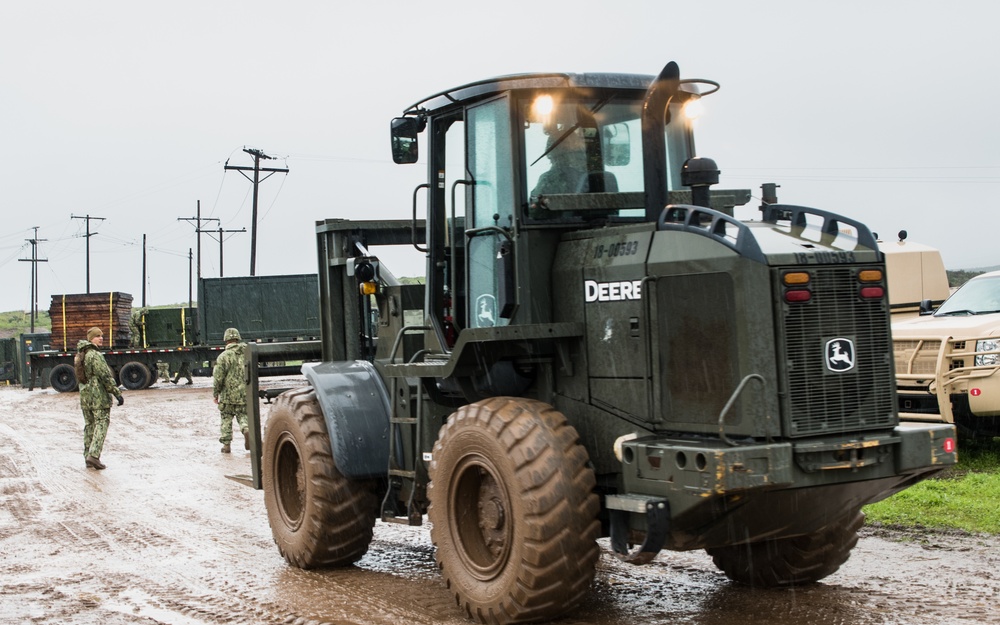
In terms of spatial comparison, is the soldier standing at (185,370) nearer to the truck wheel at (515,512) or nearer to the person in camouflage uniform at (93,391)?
the person in camouflage uniform at (93,391)

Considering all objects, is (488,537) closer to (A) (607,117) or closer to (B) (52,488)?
(A) (607,117)

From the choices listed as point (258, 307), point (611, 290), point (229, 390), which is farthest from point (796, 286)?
point (258, 307)

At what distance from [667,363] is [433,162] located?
7.88ft

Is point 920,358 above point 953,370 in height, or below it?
above

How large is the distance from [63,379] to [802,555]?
34.8 meters

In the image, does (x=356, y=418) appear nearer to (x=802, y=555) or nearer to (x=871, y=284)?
(x=802, y=555)

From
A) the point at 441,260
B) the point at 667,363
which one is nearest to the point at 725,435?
the point at 667,363

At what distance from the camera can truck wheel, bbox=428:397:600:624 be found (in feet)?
19.2

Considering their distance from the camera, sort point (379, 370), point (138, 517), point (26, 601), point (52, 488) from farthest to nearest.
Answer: point (52, 488), point (138, 517), point (379, 370), point (26, 601)

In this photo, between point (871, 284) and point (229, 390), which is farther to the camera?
point (229, 390)

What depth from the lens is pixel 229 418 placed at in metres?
17.2

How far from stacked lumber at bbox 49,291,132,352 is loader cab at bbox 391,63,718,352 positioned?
112 ft

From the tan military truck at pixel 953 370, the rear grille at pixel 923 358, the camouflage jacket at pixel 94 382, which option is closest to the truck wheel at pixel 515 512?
the tan military truck at pixel 953 370

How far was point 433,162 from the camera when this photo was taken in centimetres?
760
